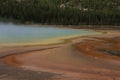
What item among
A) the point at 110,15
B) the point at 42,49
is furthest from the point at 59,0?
the point at 42,49

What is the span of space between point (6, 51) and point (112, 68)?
967 centimetres

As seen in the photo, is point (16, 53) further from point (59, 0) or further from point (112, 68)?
point (59, 0)

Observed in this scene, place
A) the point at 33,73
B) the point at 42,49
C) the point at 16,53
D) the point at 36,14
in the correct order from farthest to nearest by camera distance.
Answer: the point at 36,14 < the point at 42,49 < the point at 16,53 < the point at 33,73

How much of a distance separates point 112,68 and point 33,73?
17.8 ft

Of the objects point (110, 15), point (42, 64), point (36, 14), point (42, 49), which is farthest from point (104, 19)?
point (42, 64)

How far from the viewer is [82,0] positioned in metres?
145

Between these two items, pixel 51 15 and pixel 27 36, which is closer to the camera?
pixel 27 36

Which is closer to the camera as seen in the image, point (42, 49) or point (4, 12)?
point (42, 49)

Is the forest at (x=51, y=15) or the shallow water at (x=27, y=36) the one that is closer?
the shallow water at (x=27, y=36)

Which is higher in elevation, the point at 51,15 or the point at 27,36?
the point at 27,36

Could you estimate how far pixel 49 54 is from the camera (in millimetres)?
28031

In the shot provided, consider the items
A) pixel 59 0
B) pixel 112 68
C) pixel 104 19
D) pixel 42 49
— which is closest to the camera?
pixel 112 68

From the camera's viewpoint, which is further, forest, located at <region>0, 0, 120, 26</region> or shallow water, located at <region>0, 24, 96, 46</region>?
forest, located at <region>0, 0, 120, 26</region>

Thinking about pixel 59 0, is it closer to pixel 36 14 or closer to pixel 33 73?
pixel 36 14
